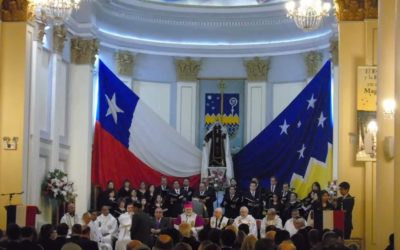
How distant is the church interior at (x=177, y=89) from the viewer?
17109 millimetres

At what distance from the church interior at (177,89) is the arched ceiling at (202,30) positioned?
0.04 meters

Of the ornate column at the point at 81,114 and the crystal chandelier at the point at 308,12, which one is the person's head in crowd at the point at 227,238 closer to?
the crystal chandelier at the point at 308,12

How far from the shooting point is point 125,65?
84.6 ft

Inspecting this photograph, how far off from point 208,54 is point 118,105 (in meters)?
4.13

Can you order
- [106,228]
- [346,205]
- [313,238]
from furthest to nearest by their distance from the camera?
[106,228] < [346,205] < [313,238]

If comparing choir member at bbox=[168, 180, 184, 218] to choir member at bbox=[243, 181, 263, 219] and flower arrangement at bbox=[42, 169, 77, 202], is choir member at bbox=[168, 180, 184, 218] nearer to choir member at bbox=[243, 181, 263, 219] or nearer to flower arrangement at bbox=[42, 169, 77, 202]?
choir member at bbox=[243, 181, 263, 219]

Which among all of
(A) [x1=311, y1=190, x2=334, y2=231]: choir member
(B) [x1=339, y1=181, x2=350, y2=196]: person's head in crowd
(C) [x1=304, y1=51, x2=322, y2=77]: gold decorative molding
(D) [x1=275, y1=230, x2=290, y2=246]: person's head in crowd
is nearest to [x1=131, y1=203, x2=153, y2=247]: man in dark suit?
(A) [x1=311, y1=190, x2=334, y2=231]: choir member

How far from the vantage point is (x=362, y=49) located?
674 inches

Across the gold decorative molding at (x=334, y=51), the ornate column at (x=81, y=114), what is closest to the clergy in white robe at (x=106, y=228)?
the ornate column at (x=81, y=114)

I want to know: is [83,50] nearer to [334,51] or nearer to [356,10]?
[334,51]

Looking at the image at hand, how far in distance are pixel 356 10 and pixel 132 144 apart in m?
9.74

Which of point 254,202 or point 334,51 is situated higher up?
point 334,51

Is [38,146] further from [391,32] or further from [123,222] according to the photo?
[391,32]

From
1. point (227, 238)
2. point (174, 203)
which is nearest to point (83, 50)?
point (174, 203)
